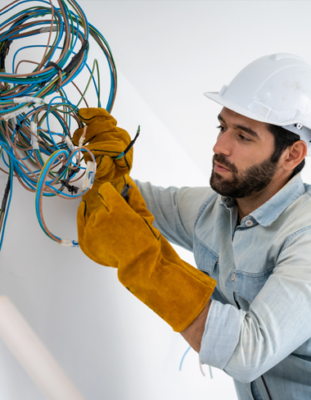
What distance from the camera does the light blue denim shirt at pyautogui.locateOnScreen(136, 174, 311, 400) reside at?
81cm

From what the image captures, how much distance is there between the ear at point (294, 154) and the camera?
3.92 ft

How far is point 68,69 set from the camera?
0.77 metres

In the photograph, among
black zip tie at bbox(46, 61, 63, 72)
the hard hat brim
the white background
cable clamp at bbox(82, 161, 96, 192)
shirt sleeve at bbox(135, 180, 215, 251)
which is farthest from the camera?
shirt sleeve at bbox(135, 180, 215, 251)

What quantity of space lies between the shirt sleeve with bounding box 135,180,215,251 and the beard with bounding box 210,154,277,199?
0.75ft

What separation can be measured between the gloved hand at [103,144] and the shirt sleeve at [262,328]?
1.48 feet

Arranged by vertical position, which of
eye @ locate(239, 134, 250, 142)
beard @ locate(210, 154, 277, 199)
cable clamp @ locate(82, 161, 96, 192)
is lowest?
beard @ locate(210, 154, 277, 199)

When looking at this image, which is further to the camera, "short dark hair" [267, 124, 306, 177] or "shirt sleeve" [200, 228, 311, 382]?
"short dark hair" [267, 124, 306, 177]

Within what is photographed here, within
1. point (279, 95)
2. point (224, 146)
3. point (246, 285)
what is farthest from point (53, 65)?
point (246, 285)

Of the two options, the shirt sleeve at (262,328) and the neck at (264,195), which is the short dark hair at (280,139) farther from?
the shirt sleeve at (262,328)

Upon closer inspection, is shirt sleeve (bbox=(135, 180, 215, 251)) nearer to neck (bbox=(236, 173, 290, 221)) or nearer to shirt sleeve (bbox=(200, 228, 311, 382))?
neck (bbox=(236, 173, 290, 221))

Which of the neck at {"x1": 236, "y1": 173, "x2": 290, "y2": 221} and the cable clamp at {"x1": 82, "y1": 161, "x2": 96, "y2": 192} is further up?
the cable clamp at {"x1": 82, "y1": 161, "x2": 96, "y2": 192}

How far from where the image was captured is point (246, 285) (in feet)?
3.67

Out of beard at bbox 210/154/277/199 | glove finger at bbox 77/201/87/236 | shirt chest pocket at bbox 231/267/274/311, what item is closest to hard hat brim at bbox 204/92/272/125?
beard at bbox 210/154/277/199

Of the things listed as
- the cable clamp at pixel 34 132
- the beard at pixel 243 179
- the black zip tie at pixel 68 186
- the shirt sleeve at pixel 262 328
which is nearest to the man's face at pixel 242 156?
the beard at pixel 243 179
